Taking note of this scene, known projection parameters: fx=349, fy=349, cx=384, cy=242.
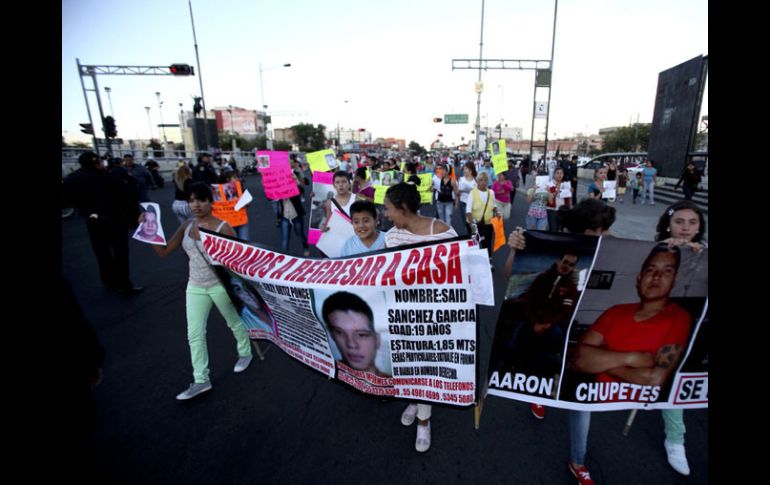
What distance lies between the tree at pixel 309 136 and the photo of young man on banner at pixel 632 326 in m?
90.7

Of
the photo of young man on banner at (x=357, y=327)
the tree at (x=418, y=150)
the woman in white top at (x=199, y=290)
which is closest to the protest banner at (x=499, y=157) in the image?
the woman in white top at (x=199, y=290)

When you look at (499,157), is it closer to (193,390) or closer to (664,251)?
(664,251)

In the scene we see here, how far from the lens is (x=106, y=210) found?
5.27 metres

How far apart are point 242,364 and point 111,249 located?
3.70 m

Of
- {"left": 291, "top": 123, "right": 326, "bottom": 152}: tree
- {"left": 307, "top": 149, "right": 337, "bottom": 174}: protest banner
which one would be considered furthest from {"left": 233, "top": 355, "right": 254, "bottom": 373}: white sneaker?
{"left": 291, "top": 123, "right": 326, "bottom": 152}: tree

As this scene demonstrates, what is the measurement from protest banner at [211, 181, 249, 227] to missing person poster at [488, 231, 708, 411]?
18.4 feet

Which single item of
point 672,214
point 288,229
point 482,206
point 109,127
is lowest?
point 288,229

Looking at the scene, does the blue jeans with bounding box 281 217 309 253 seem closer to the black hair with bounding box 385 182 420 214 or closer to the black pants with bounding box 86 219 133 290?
the black pants with bounding box 86 219 133 290

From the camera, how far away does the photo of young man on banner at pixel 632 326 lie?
2.03 m

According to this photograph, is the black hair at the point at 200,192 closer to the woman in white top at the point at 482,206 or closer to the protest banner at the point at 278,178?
the protest banner at the point at 278,178

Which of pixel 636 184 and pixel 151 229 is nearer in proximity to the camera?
pixel 151 229

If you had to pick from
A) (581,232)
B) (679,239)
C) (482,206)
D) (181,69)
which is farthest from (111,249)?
(181,69)

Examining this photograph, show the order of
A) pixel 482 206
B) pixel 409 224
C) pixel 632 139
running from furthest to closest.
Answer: pixel 632 139 → pixel 482 206 → pixel 409 224
